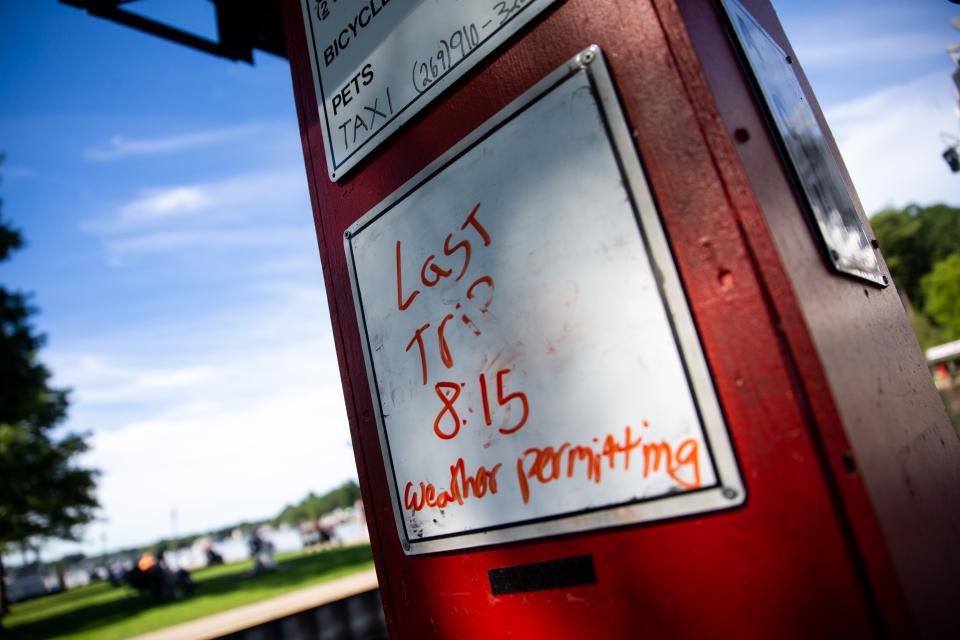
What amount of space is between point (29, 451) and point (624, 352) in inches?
1082

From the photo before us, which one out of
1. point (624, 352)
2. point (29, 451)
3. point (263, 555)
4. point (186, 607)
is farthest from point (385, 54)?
point (29, 451)

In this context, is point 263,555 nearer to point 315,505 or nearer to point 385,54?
point 385,54

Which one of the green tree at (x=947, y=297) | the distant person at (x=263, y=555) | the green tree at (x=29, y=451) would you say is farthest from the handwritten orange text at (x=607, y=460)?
the green tree at (x=947, y=297)

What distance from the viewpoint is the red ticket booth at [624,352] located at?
3.37 feet

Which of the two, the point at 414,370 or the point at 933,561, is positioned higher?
the point at 414,370

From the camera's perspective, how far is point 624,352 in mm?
1185

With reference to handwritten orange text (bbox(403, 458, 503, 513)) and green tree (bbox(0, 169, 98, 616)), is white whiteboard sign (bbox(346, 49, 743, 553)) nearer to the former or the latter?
handwritten orange text (bbox(403, 458, 503, 513))

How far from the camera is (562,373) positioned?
1.28m

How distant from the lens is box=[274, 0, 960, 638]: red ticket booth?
3.37ft

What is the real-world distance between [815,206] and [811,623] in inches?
39.4

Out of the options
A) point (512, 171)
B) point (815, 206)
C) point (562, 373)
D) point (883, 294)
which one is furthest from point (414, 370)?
point (883, 294)

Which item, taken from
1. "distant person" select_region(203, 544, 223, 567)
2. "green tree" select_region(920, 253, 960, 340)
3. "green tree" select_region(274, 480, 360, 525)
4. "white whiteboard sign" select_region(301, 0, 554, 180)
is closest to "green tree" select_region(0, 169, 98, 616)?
"distant person" select_region(203, 544, 223, 567)

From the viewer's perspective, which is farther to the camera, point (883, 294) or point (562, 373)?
point (883, 294)

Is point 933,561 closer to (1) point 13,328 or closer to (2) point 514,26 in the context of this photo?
(2) point 514,26
